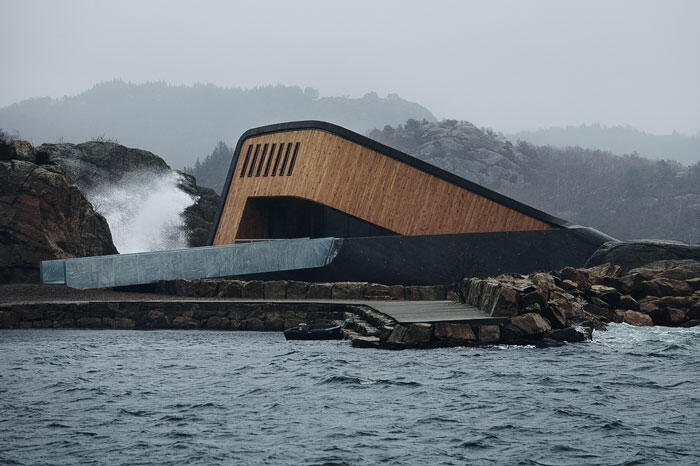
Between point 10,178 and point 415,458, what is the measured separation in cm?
2465

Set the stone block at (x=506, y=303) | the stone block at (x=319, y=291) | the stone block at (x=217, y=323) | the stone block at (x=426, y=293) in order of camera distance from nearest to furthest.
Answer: the stone block at (x=506, y=303), the stone block at (x=217, y=323), the stone block at (x=319, y=291), the stone block at (x=426, y=293)

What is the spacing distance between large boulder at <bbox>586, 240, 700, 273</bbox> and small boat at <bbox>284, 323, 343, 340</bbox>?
13.4 meters

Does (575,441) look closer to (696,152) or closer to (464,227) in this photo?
(464,227)

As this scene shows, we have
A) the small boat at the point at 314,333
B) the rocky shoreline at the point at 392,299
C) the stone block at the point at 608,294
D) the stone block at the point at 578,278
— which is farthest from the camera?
the stone block at the point at 578,278

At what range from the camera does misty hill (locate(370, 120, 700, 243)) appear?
119938mm

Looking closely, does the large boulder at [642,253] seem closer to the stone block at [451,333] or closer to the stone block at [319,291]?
the stone block at [319,291]

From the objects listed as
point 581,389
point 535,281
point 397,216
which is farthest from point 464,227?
point 581,389

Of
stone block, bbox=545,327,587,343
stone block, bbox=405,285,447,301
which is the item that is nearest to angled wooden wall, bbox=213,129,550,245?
stone block, bbox=405,285,447,301

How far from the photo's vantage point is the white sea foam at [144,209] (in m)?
52.0

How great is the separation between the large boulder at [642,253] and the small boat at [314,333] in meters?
13.4

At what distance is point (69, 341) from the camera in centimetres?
2255

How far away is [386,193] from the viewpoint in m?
32.8

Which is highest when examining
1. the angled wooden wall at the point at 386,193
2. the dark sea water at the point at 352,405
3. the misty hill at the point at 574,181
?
the misty hill at the point at 574,181

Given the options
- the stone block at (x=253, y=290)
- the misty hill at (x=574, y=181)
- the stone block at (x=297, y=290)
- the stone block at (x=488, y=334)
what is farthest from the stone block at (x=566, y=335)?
the misty hill at (x=574, y=181)
